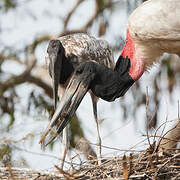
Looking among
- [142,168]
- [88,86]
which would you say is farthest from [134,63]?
[142,168]

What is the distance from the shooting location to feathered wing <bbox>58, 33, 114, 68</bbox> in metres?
4.75

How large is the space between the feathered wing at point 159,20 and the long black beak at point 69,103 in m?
0.70

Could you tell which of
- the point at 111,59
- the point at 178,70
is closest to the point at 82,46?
the point at 111,59

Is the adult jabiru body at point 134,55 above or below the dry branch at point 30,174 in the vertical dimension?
above

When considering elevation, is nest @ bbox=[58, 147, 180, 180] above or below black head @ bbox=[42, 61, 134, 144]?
below

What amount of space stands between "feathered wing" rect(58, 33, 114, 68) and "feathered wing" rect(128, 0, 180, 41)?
70cm

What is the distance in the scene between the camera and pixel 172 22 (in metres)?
4.13

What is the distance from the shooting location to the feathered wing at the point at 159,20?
4.14m

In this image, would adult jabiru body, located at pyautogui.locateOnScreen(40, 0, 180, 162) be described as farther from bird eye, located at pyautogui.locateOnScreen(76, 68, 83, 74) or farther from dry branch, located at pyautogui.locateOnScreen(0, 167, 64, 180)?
dry branch, located at pyautogui.locateOnScreen(0, 167, 64, 180)

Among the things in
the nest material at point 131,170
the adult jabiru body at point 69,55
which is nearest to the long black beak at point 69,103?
the adult jabiru body at point 69,55

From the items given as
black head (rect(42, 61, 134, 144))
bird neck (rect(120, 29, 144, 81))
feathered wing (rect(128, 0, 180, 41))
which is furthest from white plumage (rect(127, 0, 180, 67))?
black head (rect(42, 61, 134, 144))

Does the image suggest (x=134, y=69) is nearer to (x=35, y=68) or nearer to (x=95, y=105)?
(x=95, y=105)

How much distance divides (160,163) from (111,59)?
71.6 inches

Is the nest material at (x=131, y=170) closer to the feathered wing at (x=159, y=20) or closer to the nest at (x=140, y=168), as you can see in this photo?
the nest at (x=140, y=168)
